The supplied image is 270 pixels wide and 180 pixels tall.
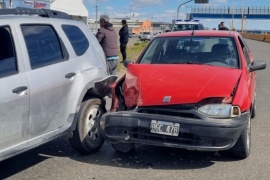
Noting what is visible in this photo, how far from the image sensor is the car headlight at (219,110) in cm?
464

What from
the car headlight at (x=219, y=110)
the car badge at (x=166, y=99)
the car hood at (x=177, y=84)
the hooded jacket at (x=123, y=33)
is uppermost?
the hooded jacket at (x=123, y=33)

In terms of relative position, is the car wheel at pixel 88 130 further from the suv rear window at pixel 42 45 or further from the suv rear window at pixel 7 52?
the suv rear window at pixel 7 52

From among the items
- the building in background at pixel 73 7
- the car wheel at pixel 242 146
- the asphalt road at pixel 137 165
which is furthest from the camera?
the building in background at pixel 73 7

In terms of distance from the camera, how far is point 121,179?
14.9 ft

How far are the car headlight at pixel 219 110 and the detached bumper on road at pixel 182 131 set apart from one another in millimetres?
71

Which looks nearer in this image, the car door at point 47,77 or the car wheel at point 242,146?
the car door at point 47,77

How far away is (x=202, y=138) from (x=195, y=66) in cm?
132

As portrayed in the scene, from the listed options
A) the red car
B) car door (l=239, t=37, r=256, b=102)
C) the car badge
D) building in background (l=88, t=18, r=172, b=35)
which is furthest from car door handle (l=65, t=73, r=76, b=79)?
building in background (l=88, t=18, r=172, b=35)

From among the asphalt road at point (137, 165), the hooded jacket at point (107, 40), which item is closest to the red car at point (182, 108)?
the asphalt road at point (137, 165)

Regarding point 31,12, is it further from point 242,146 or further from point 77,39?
point 242,146

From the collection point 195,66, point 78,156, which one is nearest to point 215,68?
point 195,66

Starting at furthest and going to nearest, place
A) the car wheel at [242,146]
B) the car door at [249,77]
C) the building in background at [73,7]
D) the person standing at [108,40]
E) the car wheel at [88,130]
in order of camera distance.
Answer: the building in background at [73,7], the person standing at [108,40], the car door at [249,77], the car wheel at [88,130], the car wheel at [242,146]

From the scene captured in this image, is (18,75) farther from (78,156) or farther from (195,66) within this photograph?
(195,66)

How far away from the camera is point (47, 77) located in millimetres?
4594
